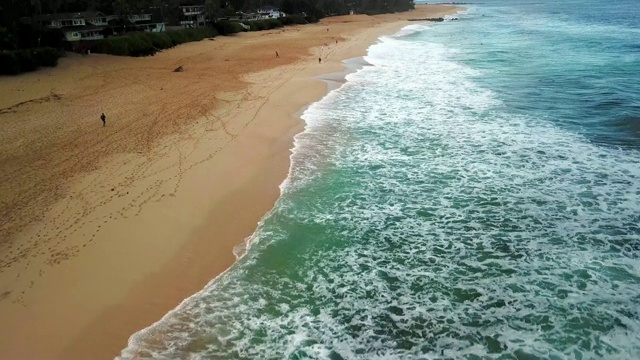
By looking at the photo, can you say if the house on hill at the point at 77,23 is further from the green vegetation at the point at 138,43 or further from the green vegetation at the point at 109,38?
the green vegetation at the point at 138,43

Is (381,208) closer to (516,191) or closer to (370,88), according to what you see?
(516,191)

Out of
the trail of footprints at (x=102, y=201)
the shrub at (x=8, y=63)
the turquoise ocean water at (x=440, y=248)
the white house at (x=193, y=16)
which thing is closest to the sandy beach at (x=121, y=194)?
the trail of footprints at (x=102, y=201)

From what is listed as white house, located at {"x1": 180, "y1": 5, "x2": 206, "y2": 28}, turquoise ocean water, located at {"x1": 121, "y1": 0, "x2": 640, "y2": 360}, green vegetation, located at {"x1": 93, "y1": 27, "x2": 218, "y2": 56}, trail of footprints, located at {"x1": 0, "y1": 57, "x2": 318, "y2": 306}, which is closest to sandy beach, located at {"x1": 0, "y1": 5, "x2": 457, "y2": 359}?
trail of footprints, located at {"x1": 0, "y1": 57, "x2": 318, "y2": 306}

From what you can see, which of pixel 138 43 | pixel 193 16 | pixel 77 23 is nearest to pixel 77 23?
pixel 77 23

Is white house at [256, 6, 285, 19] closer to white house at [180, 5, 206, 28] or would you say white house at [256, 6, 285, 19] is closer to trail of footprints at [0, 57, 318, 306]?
white house at [180, 5, 206, 28]

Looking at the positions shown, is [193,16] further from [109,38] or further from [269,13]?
[109,38]
